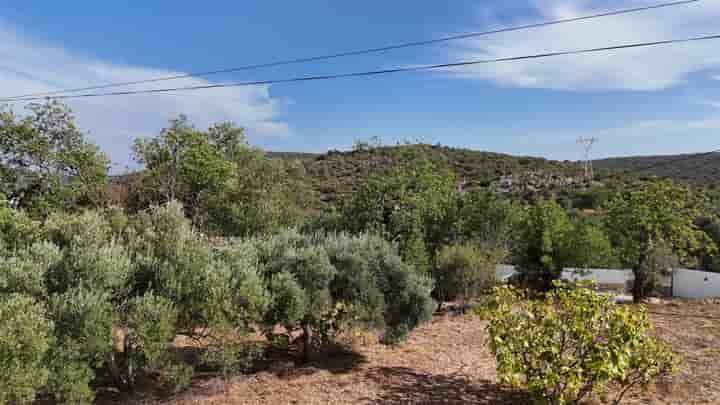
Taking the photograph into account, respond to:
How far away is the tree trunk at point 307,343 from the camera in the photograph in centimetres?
600

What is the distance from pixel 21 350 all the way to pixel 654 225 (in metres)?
11.6

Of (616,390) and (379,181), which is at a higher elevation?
(379,181)

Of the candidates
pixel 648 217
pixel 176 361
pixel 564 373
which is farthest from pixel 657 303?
pixel 176 361

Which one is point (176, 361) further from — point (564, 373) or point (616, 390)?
point (616, 390)

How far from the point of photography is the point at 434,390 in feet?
17.4

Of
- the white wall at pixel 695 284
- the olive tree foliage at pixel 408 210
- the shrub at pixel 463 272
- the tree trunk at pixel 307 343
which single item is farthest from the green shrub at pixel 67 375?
the white wall at pixel 695 284

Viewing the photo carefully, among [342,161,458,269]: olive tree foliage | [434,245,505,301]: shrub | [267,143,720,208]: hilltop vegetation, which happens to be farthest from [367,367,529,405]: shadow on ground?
[267,143,720,208]: hilltop vegetation

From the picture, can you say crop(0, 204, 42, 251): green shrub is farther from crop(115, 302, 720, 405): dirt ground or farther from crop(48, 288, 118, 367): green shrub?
crop(115, 302, 720, 405): dirt ground

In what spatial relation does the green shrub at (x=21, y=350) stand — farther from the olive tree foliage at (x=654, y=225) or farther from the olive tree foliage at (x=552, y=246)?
the olive tree foliage at (x=654, y=225)

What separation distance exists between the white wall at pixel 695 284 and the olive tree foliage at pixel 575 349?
10714 millimetres

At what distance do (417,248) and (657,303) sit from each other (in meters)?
6.69

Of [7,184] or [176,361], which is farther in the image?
[7,184]

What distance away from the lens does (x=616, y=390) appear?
5.36 metres

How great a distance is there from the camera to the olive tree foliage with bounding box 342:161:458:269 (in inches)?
364
